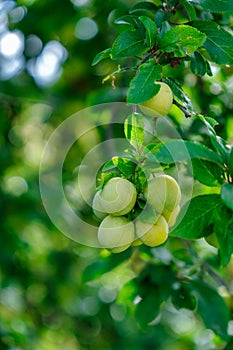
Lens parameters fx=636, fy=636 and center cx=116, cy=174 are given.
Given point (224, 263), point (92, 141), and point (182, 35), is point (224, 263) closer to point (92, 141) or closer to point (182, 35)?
point (182, 35)

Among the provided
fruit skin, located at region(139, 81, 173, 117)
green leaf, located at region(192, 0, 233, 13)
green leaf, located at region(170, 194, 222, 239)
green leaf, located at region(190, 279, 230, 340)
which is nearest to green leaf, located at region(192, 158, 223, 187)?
green leaf, located at region(170, 194, 222, 239)

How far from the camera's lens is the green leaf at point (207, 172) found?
39.6 inches

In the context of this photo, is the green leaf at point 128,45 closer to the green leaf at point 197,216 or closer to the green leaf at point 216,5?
the green leaf at point 216,5

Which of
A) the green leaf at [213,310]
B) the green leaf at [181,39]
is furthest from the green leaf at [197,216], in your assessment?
the green leaf at [213,310]

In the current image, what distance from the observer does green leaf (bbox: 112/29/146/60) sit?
1126 mm

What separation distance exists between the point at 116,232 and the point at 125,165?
11cm

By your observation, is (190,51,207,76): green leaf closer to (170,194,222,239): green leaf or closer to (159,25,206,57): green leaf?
(159,25,206,57): green leaf

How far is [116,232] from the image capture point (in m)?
1.02

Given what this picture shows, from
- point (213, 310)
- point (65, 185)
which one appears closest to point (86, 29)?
point (65, 185)

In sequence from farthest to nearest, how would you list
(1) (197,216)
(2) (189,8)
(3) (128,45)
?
(2) (189,8)
(3) (128,45)
(1) (197,216)

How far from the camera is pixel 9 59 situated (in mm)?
3109

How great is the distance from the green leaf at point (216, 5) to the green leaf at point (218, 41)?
3 cm

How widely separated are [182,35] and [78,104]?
2176 mm

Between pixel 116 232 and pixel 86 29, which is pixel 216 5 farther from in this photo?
pixel 86 29
